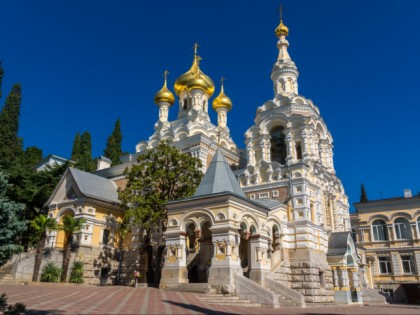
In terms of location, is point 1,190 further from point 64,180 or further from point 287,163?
point 287,163

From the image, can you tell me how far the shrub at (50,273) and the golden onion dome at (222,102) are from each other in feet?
73.3

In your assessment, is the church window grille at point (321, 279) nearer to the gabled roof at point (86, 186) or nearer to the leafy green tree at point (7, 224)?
the gabled roof at point (86, 186)

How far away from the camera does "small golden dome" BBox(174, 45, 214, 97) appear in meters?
36.7

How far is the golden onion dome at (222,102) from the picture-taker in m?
38.4

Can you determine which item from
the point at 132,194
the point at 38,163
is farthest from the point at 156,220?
the point at 38,163

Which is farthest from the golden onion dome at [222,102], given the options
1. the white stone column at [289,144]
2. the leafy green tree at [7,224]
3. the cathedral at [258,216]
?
the leafy green tree at [7,224]

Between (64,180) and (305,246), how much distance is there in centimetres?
1632

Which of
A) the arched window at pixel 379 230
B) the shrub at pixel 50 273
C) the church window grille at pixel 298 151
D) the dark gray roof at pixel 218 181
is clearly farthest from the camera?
the arched window at pixel 379 230

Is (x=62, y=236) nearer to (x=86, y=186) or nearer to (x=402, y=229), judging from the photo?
(x=86, y=186)

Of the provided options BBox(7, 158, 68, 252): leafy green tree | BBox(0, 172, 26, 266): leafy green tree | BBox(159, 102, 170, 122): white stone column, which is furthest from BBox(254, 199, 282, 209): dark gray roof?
BBox(159, 102, 170, 122): white stone column

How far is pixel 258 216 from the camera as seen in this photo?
729 inches

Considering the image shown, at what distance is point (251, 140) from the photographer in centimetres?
2778

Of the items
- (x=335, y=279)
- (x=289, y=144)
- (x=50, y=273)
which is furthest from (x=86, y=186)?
(x=335, y=279)

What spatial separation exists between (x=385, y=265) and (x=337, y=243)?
38.1 ft
